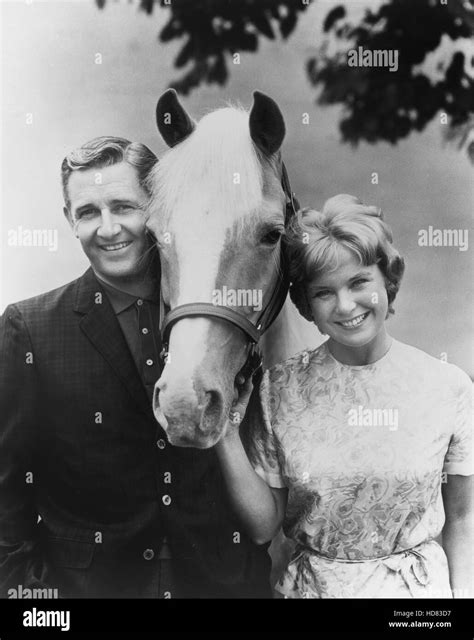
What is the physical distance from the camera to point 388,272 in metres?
3.45

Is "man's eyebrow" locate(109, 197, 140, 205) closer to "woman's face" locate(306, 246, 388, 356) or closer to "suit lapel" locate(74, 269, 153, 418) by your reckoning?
"suit lapel" locate(74, 269, 153, 418)

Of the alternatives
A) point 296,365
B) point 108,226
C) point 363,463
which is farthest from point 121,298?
point 363,463

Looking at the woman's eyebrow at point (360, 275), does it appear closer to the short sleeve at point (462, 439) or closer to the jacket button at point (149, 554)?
the short sleeve at point (462, 439)

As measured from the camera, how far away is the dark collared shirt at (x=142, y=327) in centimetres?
345

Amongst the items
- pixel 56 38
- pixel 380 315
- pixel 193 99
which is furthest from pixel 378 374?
pixel 56 38

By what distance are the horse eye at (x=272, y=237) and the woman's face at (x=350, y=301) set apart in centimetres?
26

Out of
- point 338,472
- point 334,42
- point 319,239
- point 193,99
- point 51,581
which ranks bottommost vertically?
point 51,581

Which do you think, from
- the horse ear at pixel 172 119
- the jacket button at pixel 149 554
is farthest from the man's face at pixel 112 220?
the jacket button at pixel 149 554

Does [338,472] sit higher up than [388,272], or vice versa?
[388,272]

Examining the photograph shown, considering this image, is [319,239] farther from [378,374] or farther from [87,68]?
[87,68]

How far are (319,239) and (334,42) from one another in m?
0.92

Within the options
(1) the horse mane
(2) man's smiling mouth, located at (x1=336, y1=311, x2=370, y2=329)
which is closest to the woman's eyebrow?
(2) man's smiling mouth, located at (x1=336, y1=311, x2=370, y2=329)

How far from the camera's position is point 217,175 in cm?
324

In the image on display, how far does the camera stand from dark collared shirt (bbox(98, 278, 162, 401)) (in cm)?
345
